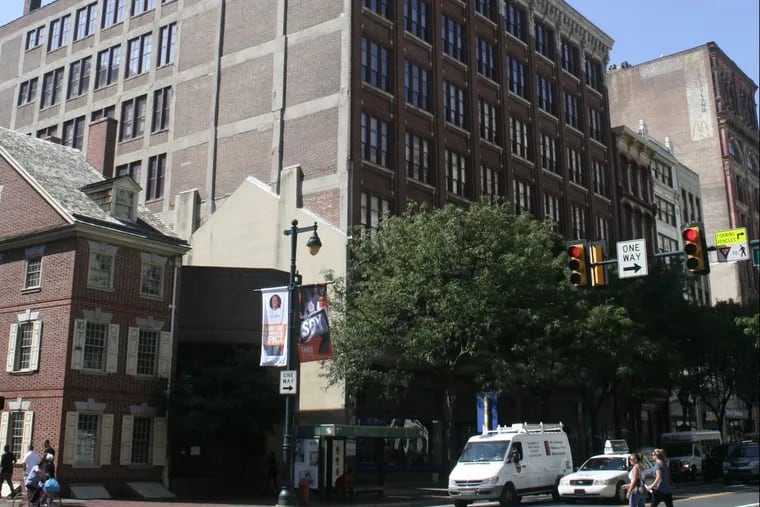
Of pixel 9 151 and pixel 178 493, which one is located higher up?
pixel 9 151

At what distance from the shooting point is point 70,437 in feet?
95.3

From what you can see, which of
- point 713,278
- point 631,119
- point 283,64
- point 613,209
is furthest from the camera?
point 631,119

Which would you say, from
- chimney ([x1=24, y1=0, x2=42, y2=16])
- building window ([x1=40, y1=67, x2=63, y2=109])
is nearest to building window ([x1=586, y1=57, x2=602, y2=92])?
building window ([x1=40, y1=67, x2=63, y2=109])

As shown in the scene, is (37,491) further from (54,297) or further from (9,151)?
(9,151)

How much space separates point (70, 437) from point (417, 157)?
23187 millimetres

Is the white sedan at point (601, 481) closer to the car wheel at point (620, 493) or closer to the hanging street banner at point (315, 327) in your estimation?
the car wheel at point (620, 493)

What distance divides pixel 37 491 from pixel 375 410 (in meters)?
18.4

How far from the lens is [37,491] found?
2267cm

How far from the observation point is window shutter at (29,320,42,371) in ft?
99.1

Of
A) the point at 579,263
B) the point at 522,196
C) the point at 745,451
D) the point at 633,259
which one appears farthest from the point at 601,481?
the point at 522,196

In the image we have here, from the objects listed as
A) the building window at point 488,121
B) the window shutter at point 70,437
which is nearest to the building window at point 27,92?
the building window at point 488,121

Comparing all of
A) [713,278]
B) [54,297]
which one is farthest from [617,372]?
[713,278]

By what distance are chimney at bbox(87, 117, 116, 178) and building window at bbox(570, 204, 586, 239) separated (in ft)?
101

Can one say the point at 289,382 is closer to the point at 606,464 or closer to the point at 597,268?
the point at 597,268
